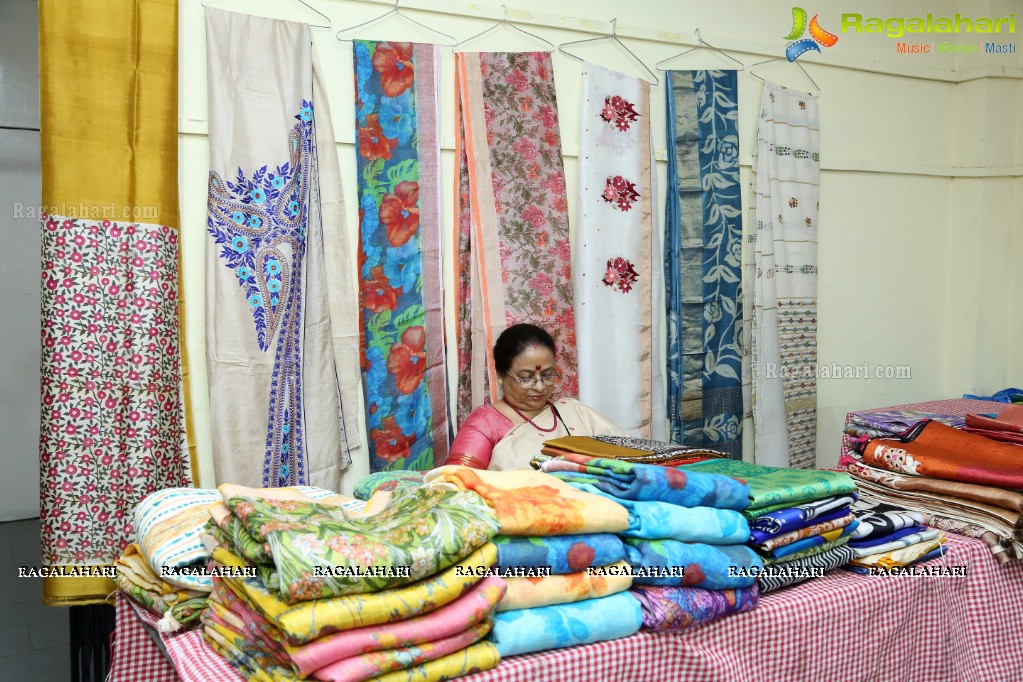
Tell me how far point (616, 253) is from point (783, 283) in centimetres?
98

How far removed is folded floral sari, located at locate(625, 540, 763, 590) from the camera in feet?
4.58

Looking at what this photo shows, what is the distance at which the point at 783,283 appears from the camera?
403cm

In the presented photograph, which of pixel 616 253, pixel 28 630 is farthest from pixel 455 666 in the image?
pixel 28 630

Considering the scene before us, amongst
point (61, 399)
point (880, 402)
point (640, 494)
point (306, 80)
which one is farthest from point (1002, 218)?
point (61, 399)

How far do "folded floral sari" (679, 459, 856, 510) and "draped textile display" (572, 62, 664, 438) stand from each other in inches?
67.8

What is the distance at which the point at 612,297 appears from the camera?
11.6ft

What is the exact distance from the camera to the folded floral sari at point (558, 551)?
1290mm

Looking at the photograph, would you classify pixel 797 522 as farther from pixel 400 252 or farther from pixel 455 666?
pixel 400 252

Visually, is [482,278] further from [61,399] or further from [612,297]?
[61,399]

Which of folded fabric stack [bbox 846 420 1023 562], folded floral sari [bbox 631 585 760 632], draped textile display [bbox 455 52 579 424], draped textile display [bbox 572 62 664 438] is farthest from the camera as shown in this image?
draped textile display [bbox 572 62 664 438]

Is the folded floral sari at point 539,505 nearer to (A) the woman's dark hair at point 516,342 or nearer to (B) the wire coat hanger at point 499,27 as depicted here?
(A) the woman's dark hair at point 516,342

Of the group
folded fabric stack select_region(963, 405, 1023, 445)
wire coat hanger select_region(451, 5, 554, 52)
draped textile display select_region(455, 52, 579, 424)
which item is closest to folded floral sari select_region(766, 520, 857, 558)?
folded fabric stack select_region(963, 405, 1023, 445)

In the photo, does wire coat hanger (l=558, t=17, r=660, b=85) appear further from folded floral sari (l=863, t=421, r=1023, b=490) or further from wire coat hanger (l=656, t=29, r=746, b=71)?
folded floral sari (l=863, t=421, r=1023, b=490)

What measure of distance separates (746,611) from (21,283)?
201 inches
